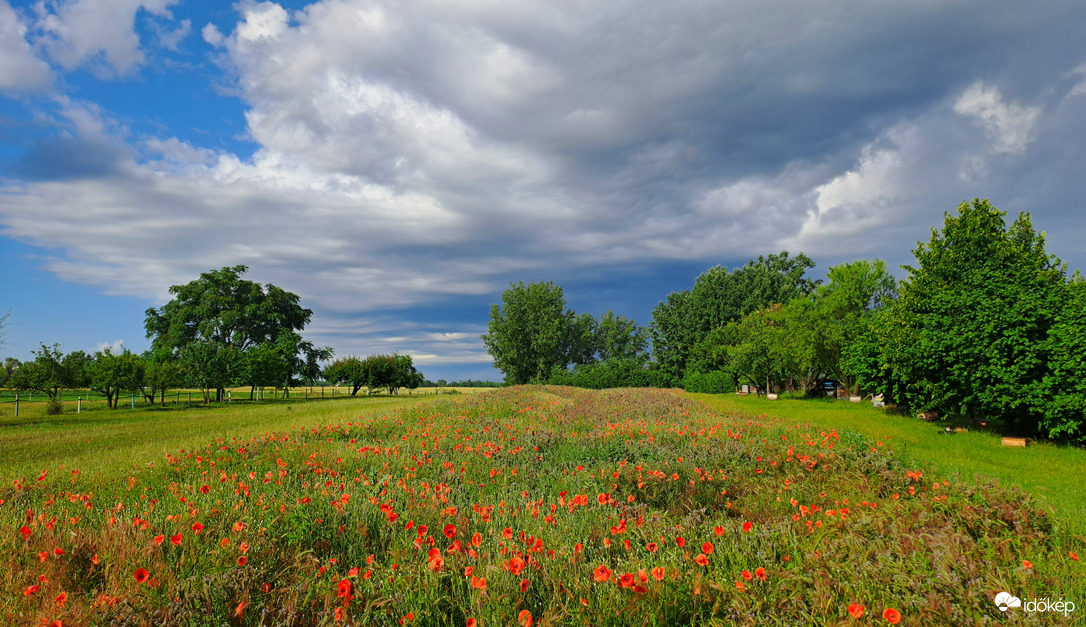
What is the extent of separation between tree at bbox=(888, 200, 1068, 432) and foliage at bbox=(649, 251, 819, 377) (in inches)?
1355

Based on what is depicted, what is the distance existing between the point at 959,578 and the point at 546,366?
56783mm

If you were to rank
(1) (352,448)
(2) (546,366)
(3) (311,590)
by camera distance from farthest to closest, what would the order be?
1. (2) (546,366)
2. (1) (352,448)
3. (3) (311,590)

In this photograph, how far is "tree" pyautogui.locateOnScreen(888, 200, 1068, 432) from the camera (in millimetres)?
12438

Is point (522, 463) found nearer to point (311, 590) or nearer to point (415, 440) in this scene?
point (415, 440)

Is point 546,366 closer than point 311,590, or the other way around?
point 311,590

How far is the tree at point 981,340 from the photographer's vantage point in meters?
12.4

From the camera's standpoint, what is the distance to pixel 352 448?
847cm

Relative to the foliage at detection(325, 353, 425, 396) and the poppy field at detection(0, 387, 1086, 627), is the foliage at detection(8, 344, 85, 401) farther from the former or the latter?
the poppy field at detection(0, 387, 1086, 627)

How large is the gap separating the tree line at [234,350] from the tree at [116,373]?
1.01 meters

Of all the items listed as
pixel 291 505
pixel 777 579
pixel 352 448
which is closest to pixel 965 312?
pixel 777 579

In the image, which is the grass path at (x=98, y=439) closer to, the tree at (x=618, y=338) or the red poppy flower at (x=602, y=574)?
the red poppy flower at (x=602, y=574)

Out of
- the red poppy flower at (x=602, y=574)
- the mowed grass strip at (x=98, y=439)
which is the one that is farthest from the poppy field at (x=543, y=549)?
the mowed grass strip at (x=98, y=439)

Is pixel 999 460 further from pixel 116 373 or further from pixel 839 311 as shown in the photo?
pixel 116 373

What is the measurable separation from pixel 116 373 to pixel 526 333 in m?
37.8
